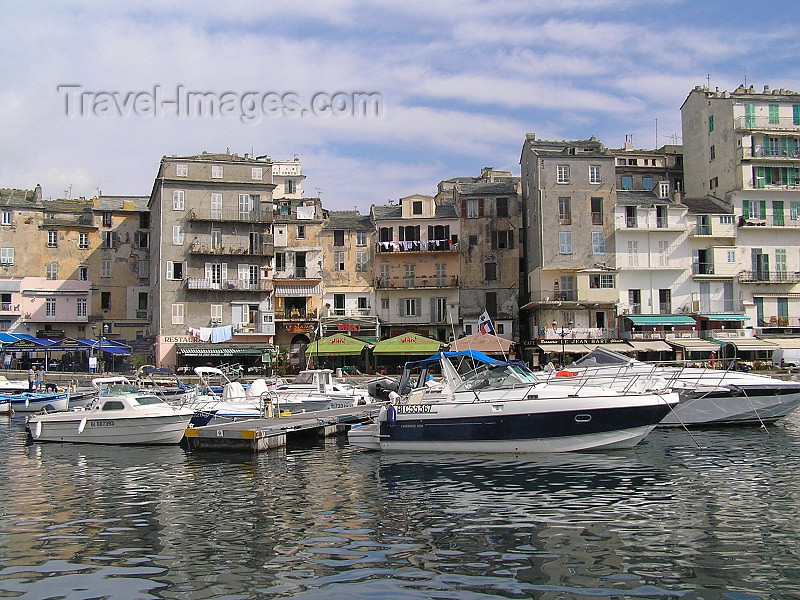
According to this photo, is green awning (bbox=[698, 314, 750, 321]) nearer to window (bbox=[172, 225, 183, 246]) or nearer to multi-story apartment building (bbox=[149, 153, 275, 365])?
multi-story apartment building (bbox=[149, 153, 275, 365])

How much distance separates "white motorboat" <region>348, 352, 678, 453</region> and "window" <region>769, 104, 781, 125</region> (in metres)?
49.8

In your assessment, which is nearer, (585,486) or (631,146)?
(585,486)

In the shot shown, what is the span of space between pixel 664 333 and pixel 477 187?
2166cm

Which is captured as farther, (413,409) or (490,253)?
(490,253)

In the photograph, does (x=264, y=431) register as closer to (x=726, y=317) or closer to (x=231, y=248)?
(x=231, y=248)

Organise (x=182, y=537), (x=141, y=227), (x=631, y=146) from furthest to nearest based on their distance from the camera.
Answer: (x=631, y=146) < (x=141, y=227) < (x=182, y=537)

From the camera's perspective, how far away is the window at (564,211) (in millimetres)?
67875

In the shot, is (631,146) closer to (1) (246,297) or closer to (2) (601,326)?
(2) (601,326)

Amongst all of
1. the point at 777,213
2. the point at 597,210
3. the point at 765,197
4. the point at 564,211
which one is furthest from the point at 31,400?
the point at 777,213

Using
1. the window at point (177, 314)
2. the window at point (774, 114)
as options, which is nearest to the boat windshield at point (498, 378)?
the window at point (177, 314)

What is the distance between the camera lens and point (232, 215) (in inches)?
2751

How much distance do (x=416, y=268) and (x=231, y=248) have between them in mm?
16578

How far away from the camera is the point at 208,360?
6738 centimetres

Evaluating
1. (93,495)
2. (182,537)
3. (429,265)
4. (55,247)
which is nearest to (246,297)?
(429,265)
